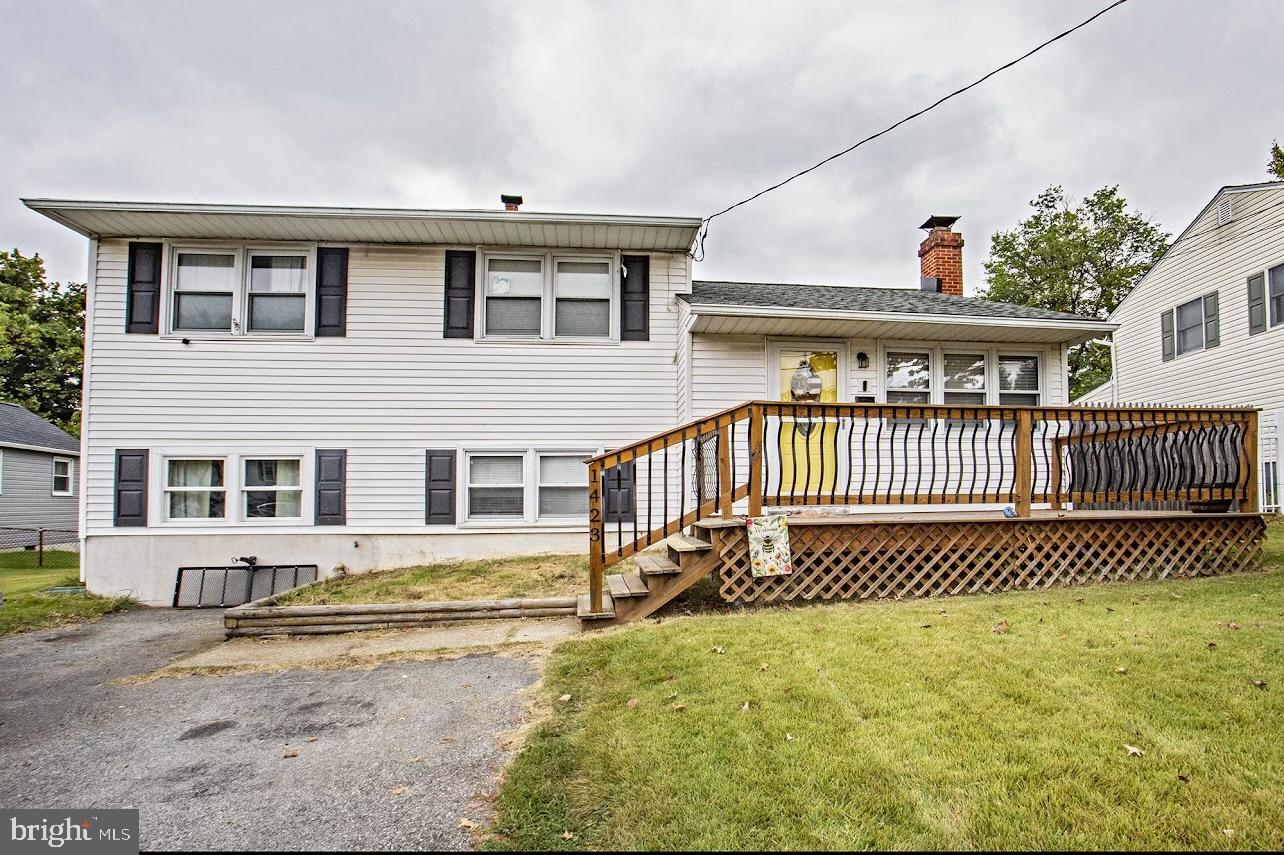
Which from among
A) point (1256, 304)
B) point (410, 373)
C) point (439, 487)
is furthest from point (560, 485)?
point (1256, 304)

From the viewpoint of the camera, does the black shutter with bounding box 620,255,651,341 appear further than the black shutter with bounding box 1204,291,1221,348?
No

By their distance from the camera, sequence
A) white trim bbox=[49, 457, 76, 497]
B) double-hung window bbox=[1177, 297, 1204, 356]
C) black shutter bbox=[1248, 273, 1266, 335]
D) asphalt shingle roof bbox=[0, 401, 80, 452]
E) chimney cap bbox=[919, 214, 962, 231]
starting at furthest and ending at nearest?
white trim bbox=[49, 457, 76, 497] < asphalt shingle roof bbox=[0, 401, 80, 452] < double-hung window bbox=[1177, 297, 1204, 356] < black shutter bbox=[1248, 273, 1266, 335] < chimney cap bbox=[919, 214, 962, 231]

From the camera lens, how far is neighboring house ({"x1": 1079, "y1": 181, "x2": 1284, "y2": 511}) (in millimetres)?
11719

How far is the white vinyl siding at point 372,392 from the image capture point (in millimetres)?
8594

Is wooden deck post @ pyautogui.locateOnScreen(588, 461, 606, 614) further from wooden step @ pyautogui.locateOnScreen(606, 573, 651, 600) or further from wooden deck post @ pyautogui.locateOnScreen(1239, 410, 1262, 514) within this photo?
wooden deck post @ pyautogui.locateOnScreen(1239, 410, 1262, 514)

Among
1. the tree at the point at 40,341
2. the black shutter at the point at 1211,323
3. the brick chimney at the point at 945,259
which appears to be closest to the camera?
the brick chimney at the point at 945,259

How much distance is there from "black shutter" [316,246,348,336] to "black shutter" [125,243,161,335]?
2.27 meters

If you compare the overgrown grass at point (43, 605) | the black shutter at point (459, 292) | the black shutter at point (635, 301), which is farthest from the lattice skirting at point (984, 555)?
the overgrown grass at point (43, 605)

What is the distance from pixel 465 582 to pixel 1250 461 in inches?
338

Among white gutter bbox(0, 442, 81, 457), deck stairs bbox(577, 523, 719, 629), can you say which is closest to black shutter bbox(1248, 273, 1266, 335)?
deck stairs bbox(577, 523, 719, 629)

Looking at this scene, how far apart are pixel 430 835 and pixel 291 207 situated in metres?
8.19

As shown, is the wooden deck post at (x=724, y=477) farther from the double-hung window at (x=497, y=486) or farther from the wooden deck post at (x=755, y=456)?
the double-hung window at (x=497, y=486)

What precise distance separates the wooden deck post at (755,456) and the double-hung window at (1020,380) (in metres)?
5.68

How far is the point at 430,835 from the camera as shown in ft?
7.14
